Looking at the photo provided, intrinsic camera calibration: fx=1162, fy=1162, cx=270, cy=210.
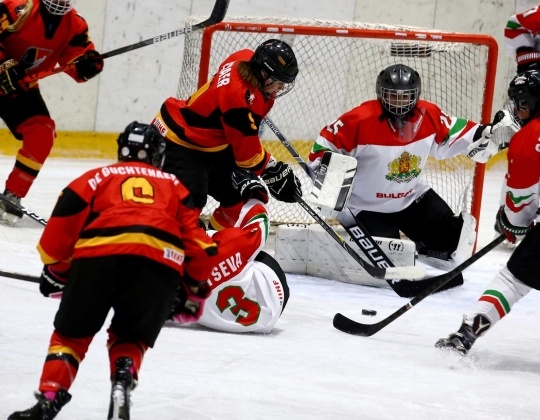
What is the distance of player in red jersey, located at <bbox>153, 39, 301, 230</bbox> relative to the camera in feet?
13.8

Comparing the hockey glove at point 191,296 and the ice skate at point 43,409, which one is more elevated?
the hockey glove at point 191,296

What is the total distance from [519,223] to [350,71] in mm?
3462

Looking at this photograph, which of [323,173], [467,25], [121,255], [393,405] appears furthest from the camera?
[467,25]

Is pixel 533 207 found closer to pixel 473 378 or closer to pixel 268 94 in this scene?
pixel 473 378

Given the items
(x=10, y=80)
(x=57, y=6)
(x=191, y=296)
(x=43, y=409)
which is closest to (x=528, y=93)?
(x=191, y=296)

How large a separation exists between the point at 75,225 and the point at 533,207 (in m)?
1.71

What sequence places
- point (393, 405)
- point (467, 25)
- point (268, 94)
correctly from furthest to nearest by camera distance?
point (467, 25) < point (268, 94) < point (393, 405)

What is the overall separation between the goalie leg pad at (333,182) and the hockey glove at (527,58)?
1.23m

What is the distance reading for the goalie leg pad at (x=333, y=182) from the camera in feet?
15.1

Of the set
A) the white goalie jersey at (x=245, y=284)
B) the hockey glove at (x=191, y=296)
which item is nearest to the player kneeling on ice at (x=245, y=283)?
the white goalie jersey at (x=245, y=284)

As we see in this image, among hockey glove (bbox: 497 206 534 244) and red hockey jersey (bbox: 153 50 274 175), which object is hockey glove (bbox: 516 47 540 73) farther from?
hockey glove (bbox: 497 206 534 244)

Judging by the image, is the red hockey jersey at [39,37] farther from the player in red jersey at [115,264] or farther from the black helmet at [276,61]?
the player in red jersey at [115,264]

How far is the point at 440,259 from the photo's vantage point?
508 cm

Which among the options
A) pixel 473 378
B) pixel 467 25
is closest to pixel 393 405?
pixel 473 378
